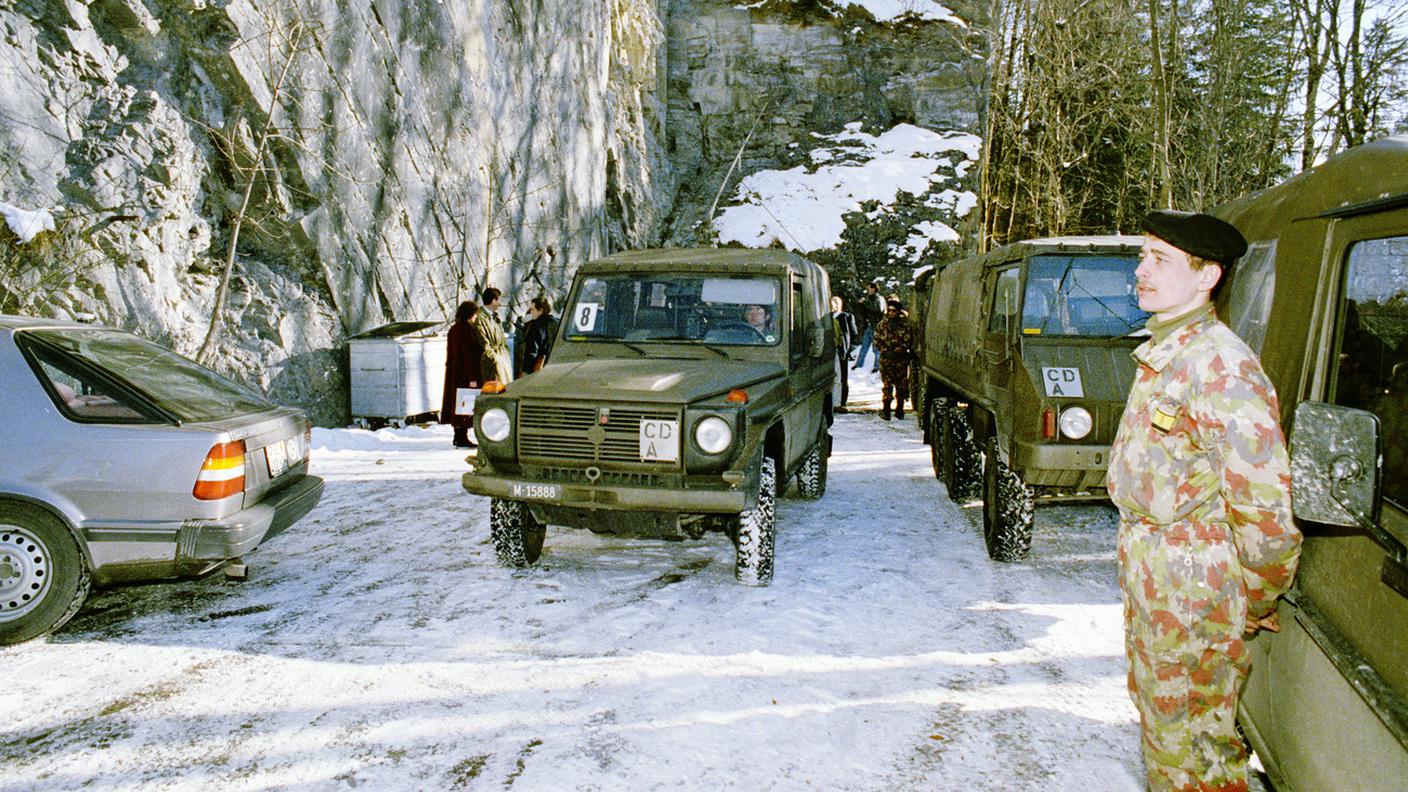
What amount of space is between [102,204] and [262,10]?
393 centimetres

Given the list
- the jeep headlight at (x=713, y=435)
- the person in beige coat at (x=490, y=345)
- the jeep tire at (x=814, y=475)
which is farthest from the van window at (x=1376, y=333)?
the person in beige coat at (x=490, y=345)

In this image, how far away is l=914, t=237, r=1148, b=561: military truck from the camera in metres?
5.50

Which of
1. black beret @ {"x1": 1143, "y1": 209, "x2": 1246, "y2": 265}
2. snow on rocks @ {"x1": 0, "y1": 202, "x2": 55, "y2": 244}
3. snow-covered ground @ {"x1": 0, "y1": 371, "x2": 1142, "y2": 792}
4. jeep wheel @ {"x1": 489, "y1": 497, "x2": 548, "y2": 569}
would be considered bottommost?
snow-covered ground @ {"x1": 0, "y1": 371, "x2": 1142, "y2": 792}

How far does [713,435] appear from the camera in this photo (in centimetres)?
509

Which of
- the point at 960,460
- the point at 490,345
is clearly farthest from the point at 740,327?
the point at 490,345

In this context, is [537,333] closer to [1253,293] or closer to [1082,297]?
[1082,297]

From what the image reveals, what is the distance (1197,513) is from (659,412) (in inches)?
125

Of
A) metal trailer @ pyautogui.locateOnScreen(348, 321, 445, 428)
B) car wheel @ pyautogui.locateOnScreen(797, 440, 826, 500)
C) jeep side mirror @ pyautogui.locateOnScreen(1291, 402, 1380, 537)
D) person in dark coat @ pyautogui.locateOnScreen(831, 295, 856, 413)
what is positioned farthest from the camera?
person in dark coat @ pyautogui.locateOnScreen(831, 295, 856, 413)

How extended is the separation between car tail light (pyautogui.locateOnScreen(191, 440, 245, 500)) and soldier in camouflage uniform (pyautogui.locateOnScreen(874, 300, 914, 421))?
414 inches

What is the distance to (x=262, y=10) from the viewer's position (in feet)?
40.8

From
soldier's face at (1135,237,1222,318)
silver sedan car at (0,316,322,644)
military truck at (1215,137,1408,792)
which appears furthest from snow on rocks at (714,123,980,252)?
soldier's face at (1135,237,1222,318)

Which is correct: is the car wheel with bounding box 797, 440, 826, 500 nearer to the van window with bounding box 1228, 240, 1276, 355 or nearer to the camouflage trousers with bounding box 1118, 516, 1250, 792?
the van window with bounding box 1228, 240, 1276, 355

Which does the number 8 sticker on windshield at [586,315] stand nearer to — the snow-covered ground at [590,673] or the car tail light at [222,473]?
the snow-covered ground at [590,673]

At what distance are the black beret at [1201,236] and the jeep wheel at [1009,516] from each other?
3.71 m
